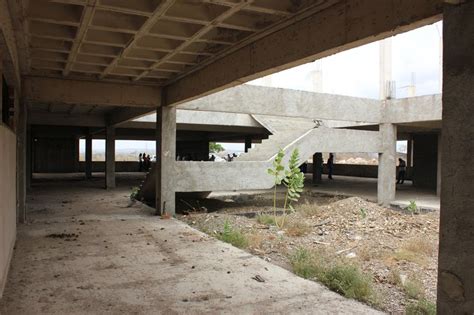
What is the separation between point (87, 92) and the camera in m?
10.8

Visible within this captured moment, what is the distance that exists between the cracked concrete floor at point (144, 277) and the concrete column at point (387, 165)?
1090cm

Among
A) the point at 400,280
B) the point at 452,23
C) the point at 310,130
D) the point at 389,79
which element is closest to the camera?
the point at 452,23

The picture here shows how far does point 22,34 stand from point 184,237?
5015mm

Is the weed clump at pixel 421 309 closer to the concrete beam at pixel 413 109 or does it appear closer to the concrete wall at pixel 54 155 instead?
the concrete beam at pixel 413 109

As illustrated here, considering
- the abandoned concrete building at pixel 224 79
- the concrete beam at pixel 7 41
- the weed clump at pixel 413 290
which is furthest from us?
the weed clump at pixel 413 290

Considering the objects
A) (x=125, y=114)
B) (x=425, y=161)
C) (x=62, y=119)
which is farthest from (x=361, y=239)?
(x=425, y=161)

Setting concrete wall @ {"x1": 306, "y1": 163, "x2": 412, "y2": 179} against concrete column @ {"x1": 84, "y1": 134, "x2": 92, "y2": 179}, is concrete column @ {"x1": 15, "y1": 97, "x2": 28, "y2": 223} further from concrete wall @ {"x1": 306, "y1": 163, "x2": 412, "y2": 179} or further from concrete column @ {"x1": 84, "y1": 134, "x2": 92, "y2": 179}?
concrete wall @ {"x1": 306, "y1": 163, "x2": 412, "y2": 179}

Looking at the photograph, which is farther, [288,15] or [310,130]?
[310,130]

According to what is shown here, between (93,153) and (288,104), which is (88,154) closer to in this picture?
(288,104)

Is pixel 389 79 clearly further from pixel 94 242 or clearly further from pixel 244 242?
pixel 94 242

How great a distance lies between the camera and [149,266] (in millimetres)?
6523

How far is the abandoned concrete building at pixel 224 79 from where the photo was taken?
3.44 meters

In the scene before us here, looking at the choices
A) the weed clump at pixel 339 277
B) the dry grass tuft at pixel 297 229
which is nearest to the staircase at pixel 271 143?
the dry grass tuft at pixel 297 229

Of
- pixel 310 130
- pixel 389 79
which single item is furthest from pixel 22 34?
pixel 389 79
